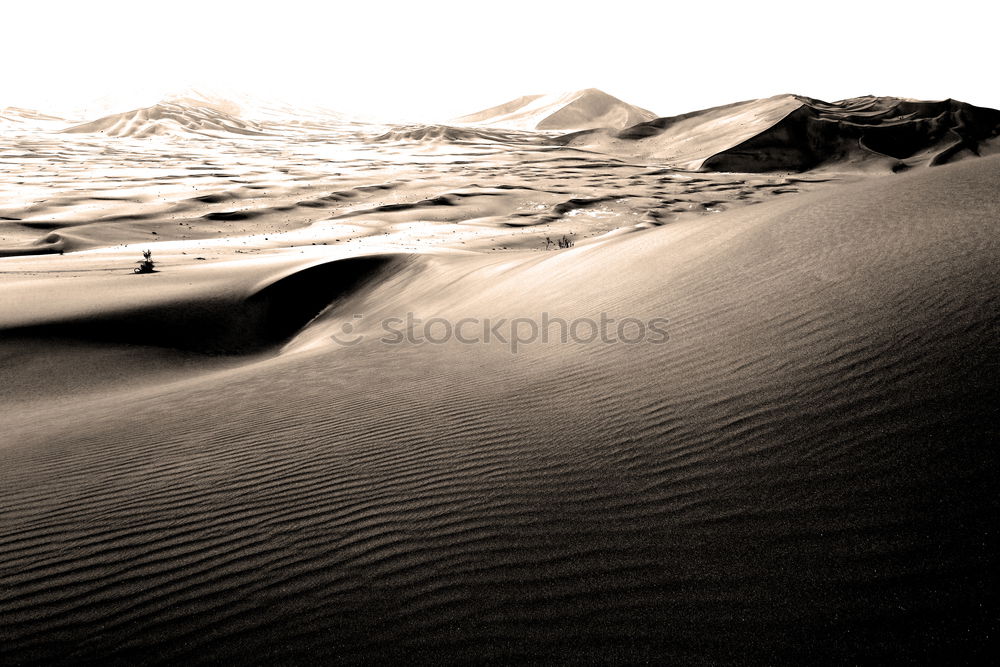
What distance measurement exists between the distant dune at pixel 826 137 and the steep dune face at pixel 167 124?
32324 millimetres

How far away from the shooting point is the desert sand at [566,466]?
6.91ft

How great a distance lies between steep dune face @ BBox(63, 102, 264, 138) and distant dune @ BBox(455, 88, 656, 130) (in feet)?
90.3

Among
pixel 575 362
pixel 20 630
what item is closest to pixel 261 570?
pixel 20 630

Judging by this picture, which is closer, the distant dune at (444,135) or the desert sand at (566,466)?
the desert sand at (566,466)

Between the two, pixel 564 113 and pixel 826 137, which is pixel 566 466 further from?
pixel 564 113

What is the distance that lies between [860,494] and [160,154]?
1598 inches

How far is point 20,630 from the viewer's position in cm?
228

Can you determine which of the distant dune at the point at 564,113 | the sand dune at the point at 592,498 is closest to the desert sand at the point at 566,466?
the sand dune at the point at 592,498

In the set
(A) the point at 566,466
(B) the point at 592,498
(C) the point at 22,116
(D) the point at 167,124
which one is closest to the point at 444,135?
(D) the point at 167,124

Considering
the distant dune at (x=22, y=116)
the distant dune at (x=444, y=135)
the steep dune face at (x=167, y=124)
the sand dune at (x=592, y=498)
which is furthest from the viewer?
the distant dune at (x=22, y=116)

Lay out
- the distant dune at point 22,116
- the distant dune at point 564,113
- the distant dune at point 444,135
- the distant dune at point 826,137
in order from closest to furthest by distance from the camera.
A: the distant dune at point 826,137, the distant dune at point 444,135, the distant dune at point 22,116, the distant dune at point 564,113

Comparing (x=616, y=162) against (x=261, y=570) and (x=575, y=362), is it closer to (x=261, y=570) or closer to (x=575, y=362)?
(x=575, y=362)

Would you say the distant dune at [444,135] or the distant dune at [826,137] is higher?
the distant dune at [444,135]

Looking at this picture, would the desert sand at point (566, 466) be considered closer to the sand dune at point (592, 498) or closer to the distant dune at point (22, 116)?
the sand dune at point (592, 498)
